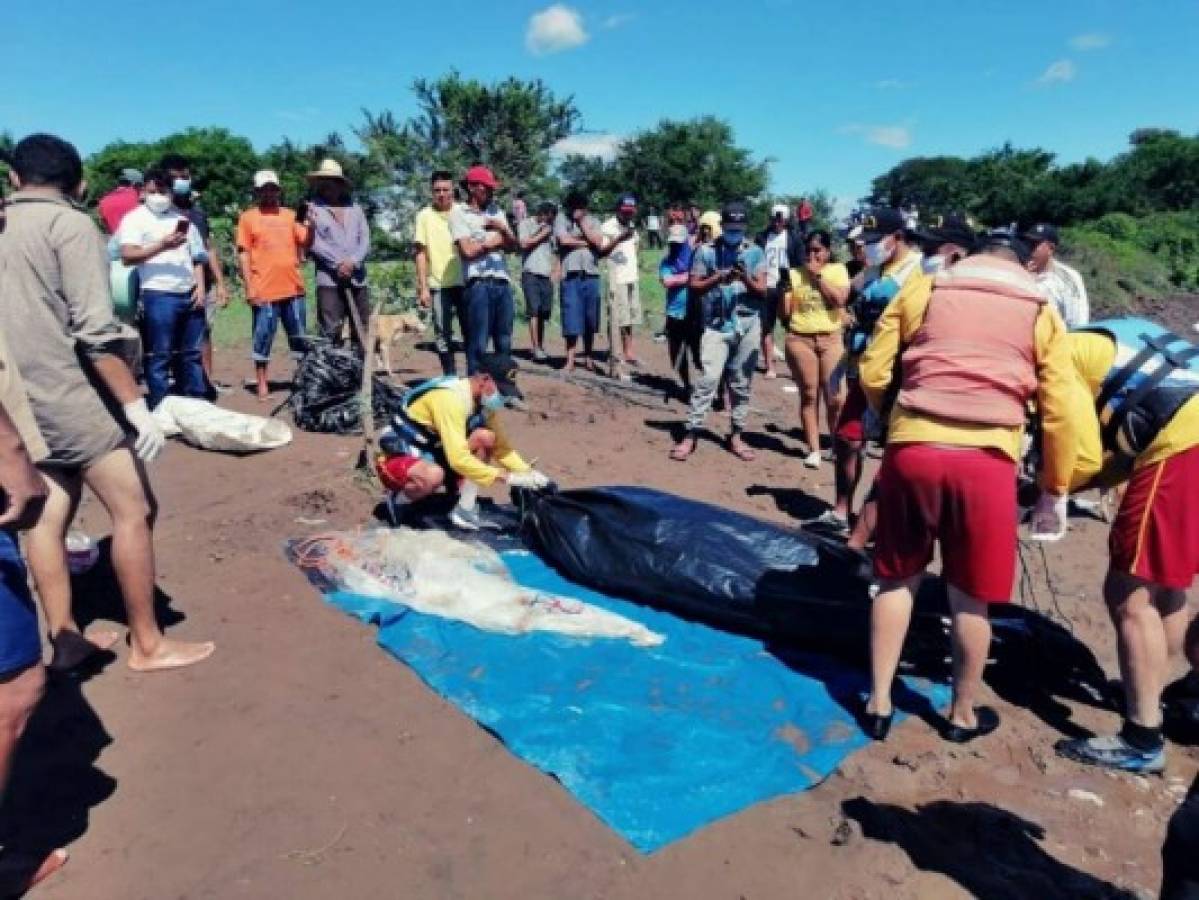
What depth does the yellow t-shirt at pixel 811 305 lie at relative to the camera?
20.0ft

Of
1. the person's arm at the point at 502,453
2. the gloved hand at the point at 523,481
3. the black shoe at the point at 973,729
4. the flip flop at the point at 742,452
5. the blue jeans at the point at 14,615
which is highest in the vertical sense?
the blue jeans at the point at 14,615

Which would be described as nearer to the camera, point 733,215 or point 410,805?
point 410,805

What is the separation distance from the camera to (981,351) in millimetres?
2818

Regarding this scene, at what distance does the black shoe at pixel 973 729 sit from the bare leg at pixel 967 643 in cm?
2

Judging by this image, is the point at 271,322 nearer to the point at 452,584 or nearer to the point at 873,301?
the point at 452,584

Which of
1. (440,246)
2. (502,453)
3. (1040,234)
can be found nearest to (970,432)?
(502,453)

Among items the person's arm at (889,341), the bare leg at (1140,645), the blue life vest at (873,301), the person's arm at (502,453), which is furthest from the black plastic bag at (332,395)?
the bare leg at (1140,645)

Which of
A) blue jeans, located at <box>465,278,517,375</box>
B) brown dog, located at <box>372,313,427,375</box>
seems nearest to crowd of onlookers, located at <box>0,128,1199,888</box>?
blue jeans, located at <box>465,278,517,375</box>

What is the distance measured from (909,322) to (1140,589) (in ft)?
3.92

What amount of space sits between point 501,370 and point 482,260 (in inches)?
34.9

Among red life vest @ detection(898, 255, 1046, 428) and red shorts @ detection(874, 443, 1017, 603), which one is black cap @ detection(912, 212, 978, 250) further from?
red shorts @ detection(874, 443, 1017, 603)

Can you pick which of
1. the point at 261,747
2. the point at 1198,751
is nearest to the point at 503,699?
the point at 261,747

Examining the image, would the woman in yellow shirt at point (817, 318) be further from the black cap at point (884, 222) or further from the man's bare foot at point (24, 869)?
the man's bare foot at point (24, 869)

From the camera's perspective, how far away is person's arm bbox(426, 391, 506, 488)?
433 centimetres
